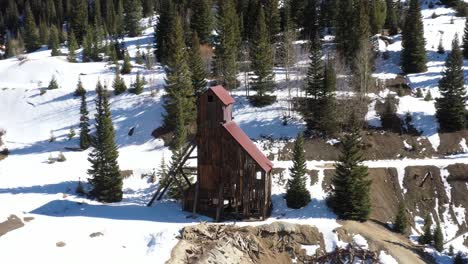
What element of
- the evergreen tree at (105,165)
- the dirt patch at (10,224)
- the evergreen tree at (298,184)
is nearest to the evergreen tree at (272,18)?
the evergreen tree at (298,184)

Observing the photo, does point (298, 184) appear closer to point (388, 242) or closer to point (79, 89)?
point (388, 242)

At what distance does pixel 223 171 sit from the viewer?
30641 mm

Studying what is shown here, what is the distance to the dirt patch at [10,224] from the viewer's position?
26062mm

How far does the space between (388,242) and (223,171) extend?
459 inches

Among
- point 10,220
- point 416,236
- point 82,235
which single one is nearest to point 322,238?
point 416,236

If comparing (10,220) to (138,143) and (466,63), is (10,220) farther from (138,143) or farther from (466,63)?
(466,63)

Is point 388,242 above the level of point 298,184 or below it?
below

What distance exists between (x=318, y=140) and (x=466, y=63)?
3145 centimetres

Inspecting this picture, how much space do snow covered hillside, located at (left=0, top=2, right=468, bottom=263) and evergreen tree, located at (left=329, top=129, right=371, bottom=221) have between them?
1.34 meters

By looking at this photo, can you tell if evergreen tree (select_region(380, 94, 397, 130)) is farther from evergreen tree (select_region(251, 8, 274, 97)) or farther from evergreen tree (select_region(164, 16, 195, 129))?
evergreen tree (select_region(164, 16, 195, 129))

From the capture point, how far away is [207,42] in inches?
2751

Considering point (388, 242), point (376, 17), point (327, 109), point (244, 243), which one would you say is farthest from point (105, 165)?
point (376, 17)

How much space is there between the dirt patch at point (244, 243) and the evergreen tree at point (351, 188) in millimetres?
3758

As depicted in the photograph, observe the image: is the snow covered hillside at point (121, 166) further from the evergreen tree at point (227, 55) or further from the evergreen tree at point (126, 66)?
the evergreen tree at point (227, 55)
